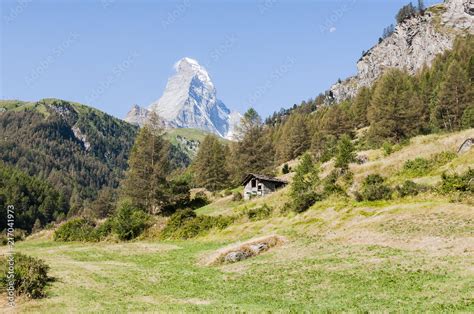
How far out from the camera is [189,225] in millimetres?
54812

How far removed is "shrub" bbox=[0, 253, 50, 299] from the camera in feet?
70.9

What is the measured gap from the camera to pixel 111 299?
22.2 m

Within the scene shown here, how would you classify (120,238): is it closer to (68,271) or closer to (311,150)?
(68,271)

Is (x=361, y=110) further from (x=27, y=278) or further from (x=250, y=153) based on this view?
(x=27, y=278)

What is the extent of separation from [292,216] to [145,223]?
21.6 m

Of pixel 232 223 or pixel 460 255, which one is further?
pixel 232 223

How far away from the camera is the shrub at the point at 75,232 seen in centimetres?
5986

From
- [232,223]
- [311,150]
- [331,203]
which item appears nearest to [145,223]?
[232,223]

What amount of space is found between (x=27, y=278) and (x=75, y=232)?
137 ft

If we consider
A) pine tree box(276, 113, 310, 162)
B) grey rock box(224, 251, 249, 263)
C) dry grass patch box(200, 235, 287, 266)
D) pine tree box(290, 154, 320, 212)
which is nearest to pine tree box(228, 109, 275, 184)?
pine tree box(276, 113, 310, 162)

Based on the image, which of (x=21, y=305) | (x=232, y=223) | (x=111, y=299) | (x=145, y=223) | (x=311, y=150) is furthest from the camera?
(x=311, y=150)

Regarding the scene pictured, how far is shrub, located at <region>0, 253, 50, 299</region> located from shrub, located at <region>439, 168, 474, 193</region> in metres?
33.7

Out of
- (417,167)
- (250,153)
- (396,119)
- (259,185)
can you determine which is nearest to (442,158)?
(417,167)

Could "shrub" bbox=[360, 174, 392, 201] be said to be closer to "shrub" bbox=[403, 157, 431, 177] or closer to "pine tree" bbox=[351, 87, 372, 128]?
"shrub" bbox=[403, 157, 431, 177]
